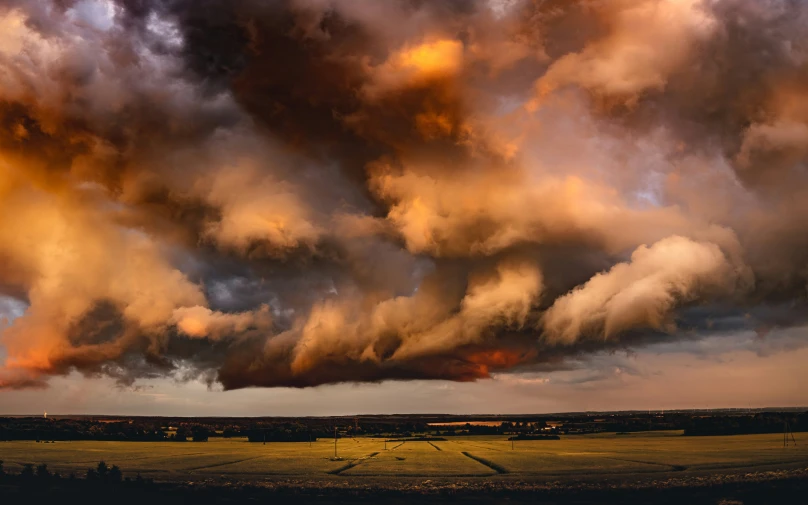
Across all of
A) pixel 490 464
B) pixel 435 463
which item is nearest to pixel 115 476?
pixel 435 463

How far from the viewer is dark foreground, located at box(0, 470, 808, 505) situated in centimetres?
7894

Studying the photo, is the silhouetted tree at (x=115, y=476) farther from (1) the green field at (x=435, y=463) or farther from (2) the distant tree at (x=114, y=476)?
(1) the green field at (x=435, y=463)

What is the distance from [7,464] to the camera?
402 ft

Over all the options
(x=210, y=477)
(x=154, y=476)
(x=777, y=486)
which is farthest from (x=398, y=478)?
(x=777, y=486)

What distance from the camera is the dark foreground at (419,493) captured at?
259 feet

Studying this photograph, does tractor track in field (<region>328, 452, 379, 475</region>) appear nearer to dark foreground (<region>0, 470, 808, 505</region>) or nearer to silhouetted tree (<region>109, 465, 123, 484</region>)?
→ dark foreground (<region>0, 470, 808, 505</region>)

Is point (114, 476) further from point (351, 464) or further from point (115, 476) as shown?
point (351, 464)

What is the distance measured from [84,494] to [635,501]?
7446 centimetres

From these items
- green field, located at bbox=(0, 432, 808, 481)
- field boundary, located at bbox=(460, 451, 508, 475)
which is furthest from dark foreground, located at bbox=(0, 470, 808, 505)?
field boundary, located at bbox=(460, 451, 508, 475)

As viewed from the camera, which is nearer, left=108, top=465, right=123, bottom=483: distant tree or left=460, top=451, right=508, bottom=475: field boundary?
left=108, top=465, right=123, bottom=483: distant tree

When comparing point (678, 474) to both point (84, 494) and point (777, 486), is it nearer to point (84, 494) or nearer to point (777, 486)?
point (777, 486)

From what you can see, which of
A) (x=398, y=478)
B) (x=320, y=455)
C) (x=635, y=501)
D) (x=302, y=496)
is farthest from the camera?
(x=320, y=455)

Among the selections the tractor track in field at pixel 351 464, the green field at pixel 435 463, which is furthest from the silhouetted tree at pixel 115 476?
the tractor track in field at pixel 351 464

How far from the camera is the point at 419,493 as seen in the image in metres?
84.2
